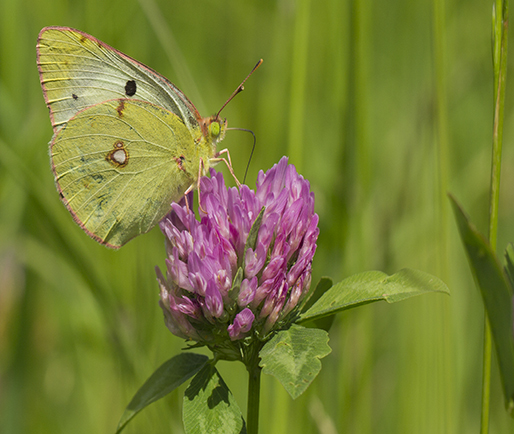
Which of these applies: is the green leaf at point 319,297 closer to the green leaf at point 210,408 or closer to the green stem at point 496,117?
the green leaf at point 210,408

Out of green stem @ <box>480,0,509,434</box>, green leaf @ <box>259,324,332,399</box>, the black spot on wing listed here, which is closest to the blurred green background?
the black spot on wing

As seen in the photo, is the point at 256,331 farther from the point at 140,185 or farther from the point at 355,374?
the point at 355,374

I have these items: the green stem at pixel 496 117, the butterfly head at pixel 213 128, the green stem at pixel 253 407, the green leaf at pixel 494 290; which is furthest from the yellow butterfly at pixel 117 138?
the green leaf at pixel 494 290

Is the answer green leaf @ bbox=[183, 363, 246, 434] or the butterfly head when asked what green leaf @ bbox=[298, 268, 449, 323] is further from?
the butterfly head

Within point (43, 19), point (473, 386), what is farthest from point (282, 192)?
point (43, 19)

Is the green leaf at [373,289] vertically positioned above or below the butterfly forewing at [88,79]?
below

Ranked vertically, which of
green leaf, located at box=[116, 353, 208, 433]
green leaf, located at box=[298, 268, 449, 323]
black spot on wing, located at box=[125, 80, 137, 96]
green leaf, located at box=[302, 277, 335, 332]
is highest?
black spot on wing, located at box=[125, 80, 137, 96]
